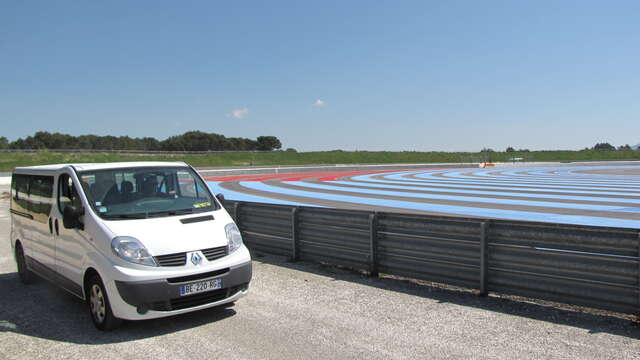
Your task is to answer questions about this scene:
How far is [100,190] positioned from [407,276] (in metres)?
4.14

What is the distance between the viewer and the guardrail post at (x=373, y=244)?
709 cm

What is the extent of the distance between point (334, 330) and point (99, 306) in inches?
95.5

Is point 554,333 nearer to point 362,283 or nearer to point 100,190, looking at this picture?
point 362,283

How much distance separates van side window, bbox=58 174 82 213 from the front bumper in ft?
4.52

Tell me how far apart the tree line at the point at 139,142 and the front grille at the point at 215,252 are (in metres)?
113

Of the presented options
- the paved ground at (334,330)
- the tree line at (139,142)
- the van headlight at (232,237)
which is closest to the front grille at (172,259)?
the van headlight at (232,237)

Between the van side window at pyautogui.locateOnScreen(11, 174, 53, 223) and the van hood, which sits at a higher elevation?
the van side window at pyautogui.locateOnScreen(11, 174, 53, 223)

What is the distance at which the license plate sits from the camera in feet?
15.8

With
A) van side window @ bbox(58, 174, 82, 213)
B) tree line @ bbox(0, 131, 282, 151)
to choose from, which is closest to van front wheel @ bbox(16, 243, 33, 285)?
van side window @ bbox(58, 174, 82, 213)

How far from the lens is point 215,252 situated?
16.9 feet

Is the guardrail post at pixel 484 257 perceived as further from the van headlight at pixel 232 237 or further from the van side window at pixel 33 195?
the van side window at pixel 33 195

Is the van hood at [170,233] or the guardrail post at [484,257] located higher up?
the van hood at [170,233]

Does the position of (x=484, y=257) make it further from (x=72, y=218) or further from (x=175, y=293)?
(x=72, y=218)

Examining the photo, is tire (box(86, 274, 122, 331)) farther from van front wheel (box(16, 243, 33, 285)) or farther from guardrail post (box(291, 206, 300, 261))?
guardrail post (box(291, 206, 300, 261))
